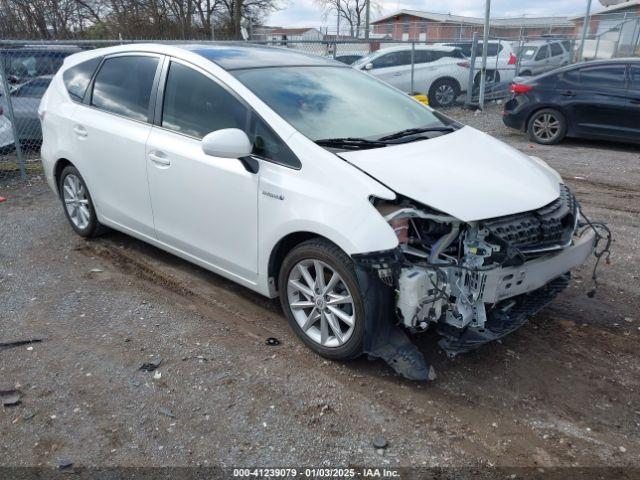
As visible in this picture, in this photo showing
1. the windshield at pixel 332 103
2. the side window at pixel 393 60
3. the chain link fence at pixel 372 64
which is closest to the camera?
the windshield at pixel 332 103

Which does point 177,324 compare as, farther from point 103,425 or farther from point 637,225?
point 637,225

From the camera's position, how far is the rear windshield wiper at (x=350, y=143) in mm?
3283

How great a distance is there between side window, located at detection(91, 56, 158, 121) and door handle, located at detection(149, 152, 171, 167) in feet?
1.21

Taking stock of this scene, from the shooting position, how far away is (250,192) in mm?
3395

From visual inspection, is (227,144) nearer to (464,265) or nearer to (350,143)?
(350,143)

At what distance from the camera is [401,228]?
295 cm

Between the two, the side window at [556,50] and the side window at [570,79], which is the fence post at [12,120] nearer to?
the side window at [570,79]

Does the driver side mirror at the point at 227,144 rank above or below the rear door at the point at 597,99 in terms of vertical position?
above

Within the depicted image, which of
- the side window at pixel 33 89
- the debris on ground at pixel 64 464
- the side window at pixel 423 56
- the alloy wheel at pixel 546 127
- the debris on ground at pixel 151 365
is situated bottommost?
the debris on ground at pixel 151 365

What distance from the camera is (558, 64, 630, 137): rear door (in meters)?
9.08

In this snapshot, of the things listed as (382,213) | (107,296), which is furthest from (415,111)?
(107,296)

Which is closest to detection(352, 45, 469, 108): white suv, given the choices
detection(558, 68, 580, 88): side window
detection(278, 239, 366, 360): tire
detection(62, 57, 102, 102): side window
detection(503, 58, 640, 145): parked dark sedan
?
detection(503, 58, 640, 145): parked dark sedan

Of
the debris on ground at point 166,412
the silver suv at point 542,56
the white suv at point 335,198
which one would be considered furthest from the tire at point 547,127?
the debris on ground at point 166,412

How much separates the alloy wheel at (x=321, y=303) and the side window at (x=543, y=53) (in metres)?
16.2
